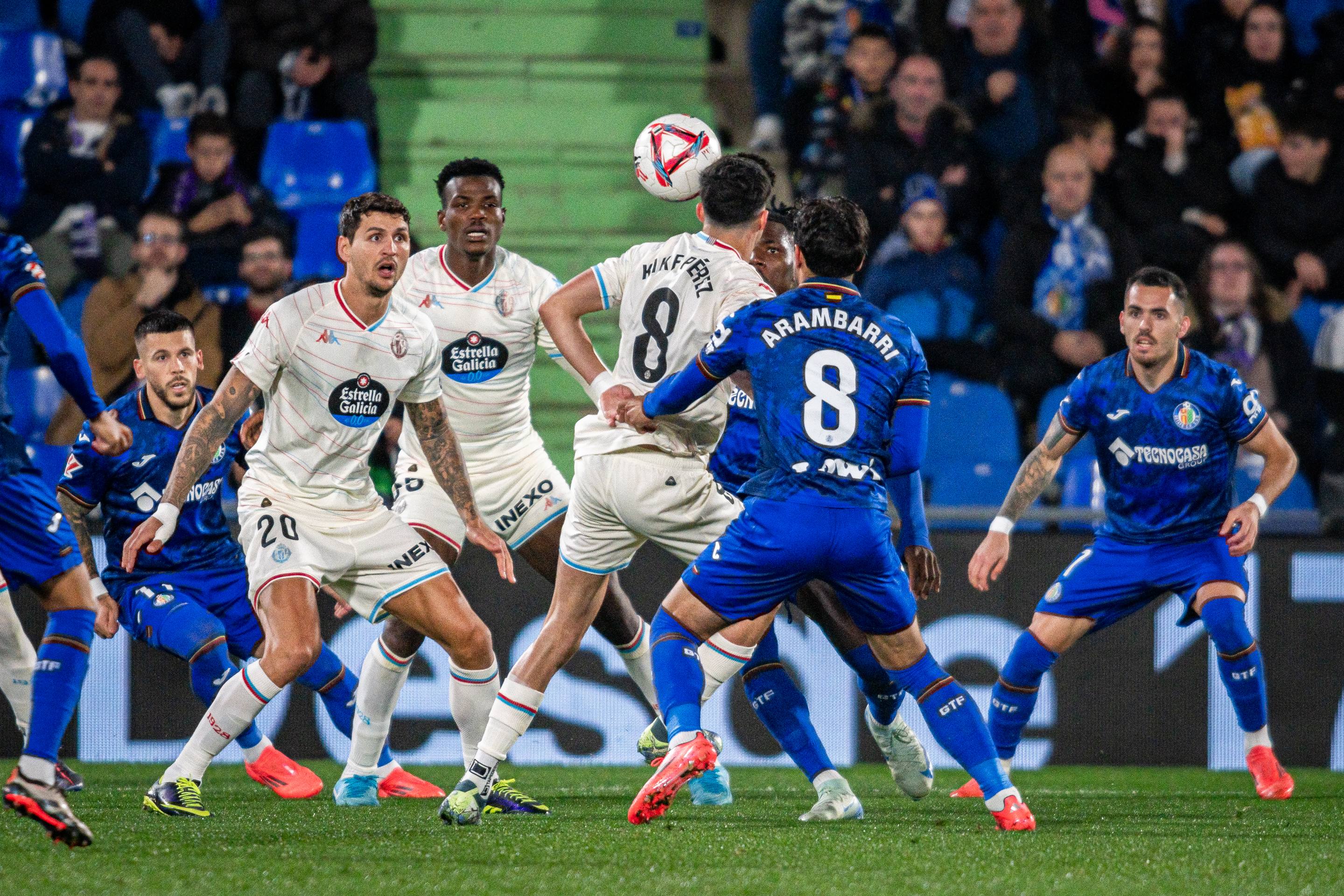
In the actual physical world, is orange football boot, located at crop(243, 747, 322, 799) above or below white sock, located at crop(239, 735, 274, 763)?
below

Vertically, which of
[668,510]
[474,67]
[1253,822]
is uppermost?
[474,67]

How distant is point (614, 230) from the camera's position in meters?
11.8

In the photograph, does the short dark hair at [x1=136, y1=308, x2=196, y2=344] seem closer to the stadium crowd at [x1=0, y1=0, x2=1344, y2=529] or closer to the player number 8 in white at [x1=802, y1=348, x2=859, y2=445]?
the stadium crowd at [x1=0, y1=0, x2=1344, y2=529]

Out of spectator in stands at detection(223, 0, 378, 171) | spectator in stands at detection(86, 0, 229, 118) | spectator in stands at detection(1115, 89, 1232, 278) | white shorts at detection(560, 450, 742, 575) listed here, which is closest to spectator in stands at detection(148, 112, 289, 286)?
spectator in stands at detection(223, 0, 378, 171)

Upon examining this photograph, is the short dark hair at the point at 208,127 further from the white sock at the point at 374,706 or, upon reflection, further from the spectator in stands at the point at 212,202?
the white sock at the point at 374,706

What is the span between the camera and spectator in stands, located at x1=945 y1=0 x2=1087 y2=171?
11227 mm

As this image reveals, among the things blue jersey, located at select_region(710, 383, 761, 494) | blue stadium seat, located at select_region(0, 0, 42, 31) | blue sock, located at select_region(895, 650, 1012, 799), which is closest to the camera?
blue sock, located at select_region(895, 650, 1012, 799)

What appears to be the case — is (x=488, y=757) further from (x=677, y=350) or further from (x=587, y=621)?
(x=677, y=350)

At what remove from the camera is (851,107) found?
11.2 m

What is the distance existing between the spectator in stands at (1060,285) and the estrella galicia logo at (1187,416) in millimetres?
3525

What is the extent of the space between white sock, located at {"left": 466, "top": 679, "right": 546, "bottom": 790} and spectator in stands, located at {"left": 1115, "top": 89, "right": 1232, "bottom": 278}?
6.60 m

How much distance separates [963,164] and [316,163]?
4.27 m

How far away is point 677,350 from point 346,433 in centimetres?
116

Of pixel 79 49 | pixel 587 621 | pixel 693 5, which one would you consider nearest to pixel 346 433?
pixel 587 621
